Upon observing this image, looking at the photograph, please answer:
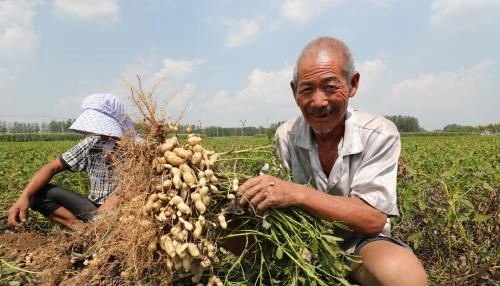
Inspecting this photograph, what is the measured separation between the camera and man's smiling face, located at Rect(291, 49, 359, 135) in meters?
2.13

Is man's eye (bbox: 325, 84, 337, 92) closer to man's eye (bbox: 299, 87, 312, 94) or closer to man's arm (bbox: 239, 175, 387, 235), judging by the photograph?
man's eye (bbox: 299, 87, 312, 94)

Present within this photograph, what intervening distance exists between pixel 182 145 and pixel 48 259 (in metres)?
1.38

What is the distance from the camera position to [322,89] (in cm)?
214

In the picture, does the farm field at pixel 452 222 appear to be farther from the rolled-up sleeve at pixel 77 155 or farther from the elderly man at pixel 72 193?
the rolled-up sleeve at pixel 77 155

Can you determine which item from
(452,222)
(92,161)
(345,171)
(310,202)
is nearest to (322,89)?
(345,171)

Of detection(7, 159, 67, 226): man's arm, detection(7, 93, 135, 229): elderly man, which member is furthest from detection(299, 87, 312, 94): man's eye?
detection(7, 159, 67, 226): man's arm

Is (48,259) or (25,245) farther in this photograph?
(25,245)

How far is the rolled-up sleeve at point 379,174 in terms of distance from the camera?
2.09 m

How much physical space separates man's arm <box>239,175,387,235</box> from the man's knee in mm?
105

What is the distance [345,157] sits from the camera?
2240 millimetres

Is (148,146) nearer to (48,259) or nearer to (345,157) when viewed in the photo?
(345,157)

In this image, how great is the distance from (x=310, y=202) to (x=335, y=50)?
76 centimetres

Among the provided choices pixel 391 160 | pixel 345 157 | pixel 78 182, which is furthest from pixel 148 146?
pixel 78 182

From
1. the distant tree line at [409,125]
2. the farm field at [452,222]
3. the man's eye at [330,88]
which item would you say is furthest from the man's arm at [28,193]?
the distant tree line at [409,125]
